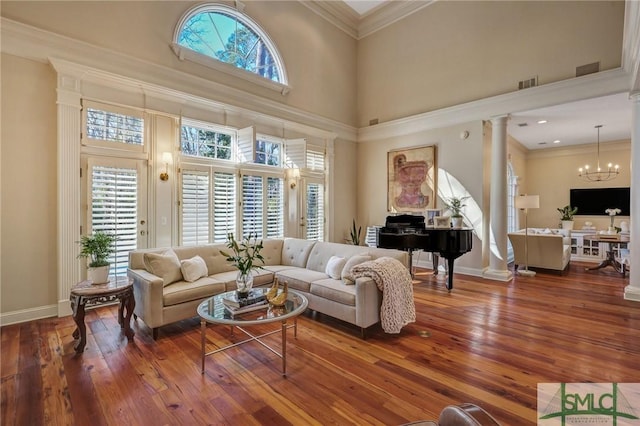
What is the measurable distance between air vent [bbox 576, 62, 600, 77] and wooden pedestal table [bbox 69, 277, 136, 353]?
24.3ft

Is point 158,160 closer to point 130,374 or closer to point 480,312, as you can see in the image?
point 130,374

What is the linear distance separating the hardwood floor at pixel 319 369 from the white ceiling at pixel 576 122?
358 cm

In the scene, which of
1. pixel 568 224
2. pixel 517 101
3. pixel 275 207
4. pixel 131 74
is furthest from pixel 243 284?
pixel 568 224

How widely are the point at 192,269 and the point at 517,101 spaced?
6.32 meters

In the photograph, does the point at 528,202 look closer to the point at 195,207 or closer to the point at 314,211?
the point at 314,211

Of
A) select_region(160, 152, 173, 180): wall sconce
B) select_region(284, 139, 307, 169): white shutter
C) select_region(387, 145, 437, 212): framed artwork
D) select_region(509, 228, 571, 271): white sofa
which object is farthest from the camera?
select_region(387, 145, 437, 212): framed artwork

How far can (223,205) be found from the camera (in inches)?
215

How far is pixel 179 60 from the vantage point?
16.2ft

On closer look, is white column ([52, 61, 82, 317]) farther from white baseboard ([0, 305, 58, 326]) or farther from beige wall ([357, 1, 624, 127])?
beige wall ([357, 1, 624, 127])

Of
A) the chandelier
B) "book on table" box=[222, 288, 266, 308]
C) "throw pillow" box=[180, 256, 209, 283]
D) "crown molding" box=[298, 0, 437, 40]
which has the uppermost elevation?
"crown molding" box=[298, 0, 437, 40]

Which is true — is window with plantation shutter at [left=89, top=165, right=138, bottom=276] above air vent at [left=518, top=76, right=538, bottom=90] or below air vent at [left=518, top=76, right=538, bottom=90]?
below

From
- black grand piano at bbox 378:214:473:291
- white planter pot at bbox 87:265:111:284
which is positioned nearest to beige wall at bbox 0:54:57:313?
white planter pot at bbox 87:265:111:284

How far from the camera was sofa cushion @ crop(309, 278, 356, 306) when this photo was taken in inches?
130

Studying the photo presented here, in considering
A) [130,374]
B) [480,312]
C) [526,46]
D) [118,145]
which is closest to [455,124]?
[526,46]
